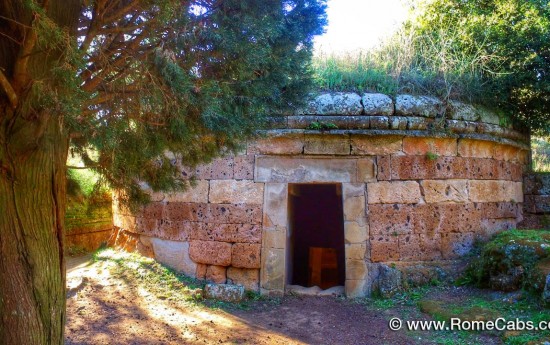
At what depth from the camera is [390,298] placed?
6.09 metres

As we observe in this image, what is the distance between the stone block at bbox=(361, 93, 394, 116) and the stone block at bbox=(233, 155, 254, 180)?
1.74 metres

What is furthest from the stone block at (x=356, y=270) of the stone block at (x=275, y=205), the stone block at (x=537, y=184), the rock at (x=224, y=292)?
the stone block at (x=537, y=184)

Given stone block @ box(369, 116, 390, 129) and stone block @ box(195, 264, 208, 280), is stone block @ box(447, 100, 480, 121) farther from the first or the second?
stone block @ box(195, 264, 208, 280)

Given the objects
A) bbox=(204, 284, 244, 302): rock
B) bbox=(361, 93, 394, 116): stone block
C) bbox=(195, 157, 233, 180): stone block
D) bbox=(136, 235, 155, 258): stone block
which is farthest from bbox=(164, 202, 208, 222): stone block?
Answer: bbox=(361, 93, 394, 116): stone block

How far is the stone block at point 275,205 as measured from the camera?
6.44 metres

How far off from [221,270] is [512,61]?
18.1 ft

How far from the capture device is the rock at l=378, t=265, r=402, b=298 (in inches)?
241

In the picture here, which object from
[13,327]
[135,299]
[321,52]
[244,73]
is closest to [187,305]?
[135,299]

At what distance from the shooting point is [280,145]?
651 cm

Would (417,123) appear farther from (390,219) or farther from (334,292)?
(334,292)

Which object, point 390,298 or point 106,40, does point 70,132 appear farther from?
point 390,298

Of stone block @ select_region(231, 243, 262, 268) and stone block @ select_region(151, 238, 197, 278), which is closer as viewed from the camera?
stone block @ select_region(231, 243, 262, 268)

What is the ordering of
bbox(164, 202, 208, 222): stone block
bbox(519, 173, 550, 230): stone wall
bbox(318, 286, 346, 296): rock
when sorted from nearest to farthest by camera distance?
1. bbox(318, 286, 346, 296): rock
2. bbox(164, 202, 208, 222): stone block
3. bbox(519, 173, 550, 230): stone wall

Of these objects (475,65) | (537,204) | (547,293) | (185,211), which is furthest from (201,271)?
(537,204)
